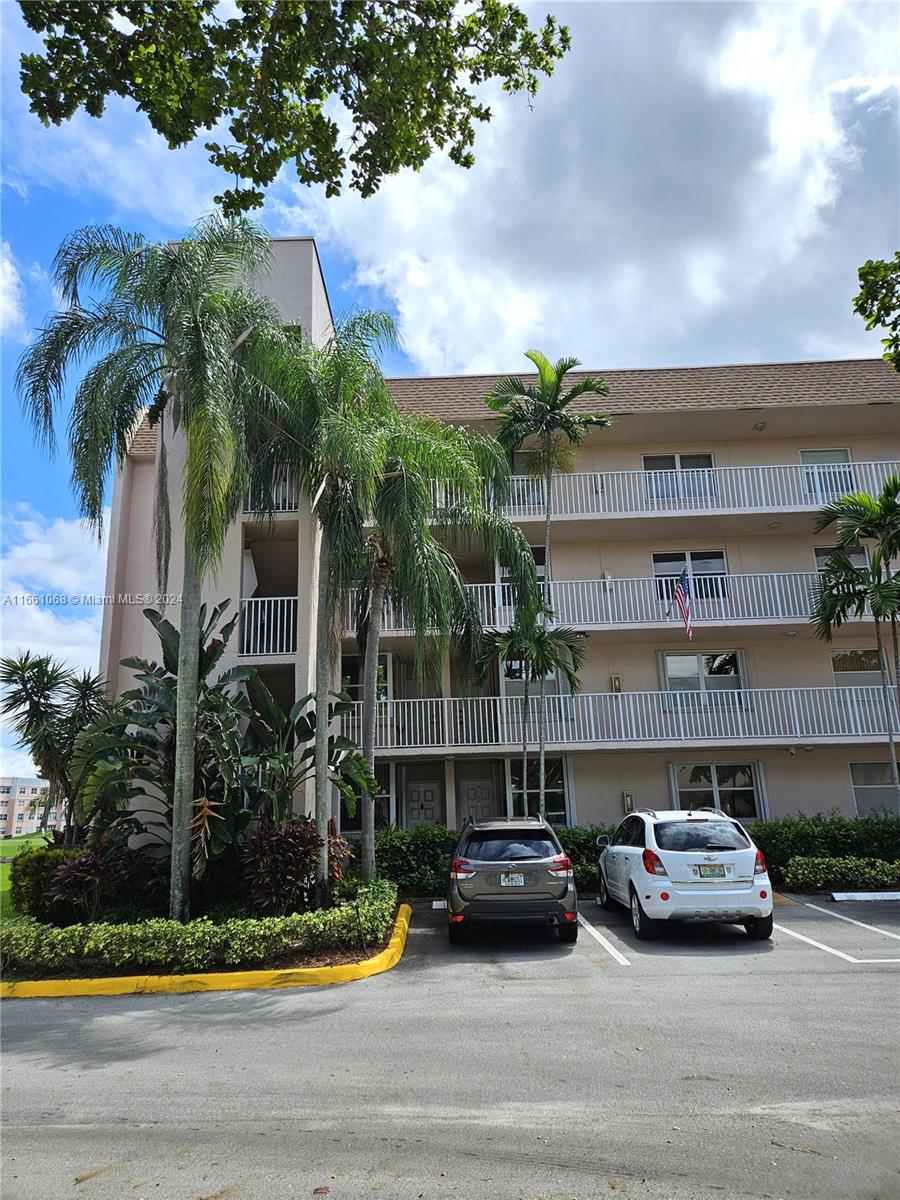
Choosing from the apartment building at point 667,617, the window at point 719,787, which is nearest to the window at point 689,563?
the apartment building at point 667,617

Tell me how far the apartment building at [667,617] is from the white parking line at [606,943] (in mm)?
5346

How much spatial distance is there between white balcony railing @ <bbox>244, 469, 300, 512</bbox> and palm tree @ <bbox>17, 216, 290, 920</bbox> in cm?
122

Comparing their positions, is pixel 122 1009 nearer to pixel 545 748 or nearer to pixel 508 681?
pixel 545 748

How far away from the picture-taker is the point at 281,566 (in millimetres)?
17328

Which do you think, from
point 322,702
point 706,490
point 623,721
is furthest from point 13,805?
point 706,490

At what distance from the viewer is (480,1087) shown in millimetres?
5145

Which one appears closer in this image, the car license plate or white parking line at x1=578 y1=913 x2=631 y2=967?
white parking line at x1=578 y1=913 x2=631 y2=967

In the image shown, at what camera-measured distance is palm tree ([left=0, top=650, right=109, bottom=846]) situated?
14.5 m

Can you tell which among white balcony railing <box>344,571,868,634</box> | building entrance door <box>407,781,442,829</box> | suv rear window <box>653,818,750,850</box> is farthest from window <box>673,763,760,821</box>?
suv rear window <box>653,818,750,850</box>

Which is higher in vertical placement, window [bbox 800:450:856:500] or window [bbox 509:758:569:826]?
window [bbox 800:450:856:500]

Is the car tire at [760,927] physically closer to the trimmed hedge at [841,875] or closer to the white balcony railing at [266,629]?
the trimmed hedge at [841,875]

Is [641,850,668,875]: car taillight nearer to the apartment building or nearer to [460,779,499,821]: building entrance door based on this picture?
the apartment building

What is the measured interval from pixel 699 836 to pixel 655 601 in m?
8.45

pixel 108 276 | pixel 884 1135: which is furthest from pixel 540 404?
pixel 884 1135
